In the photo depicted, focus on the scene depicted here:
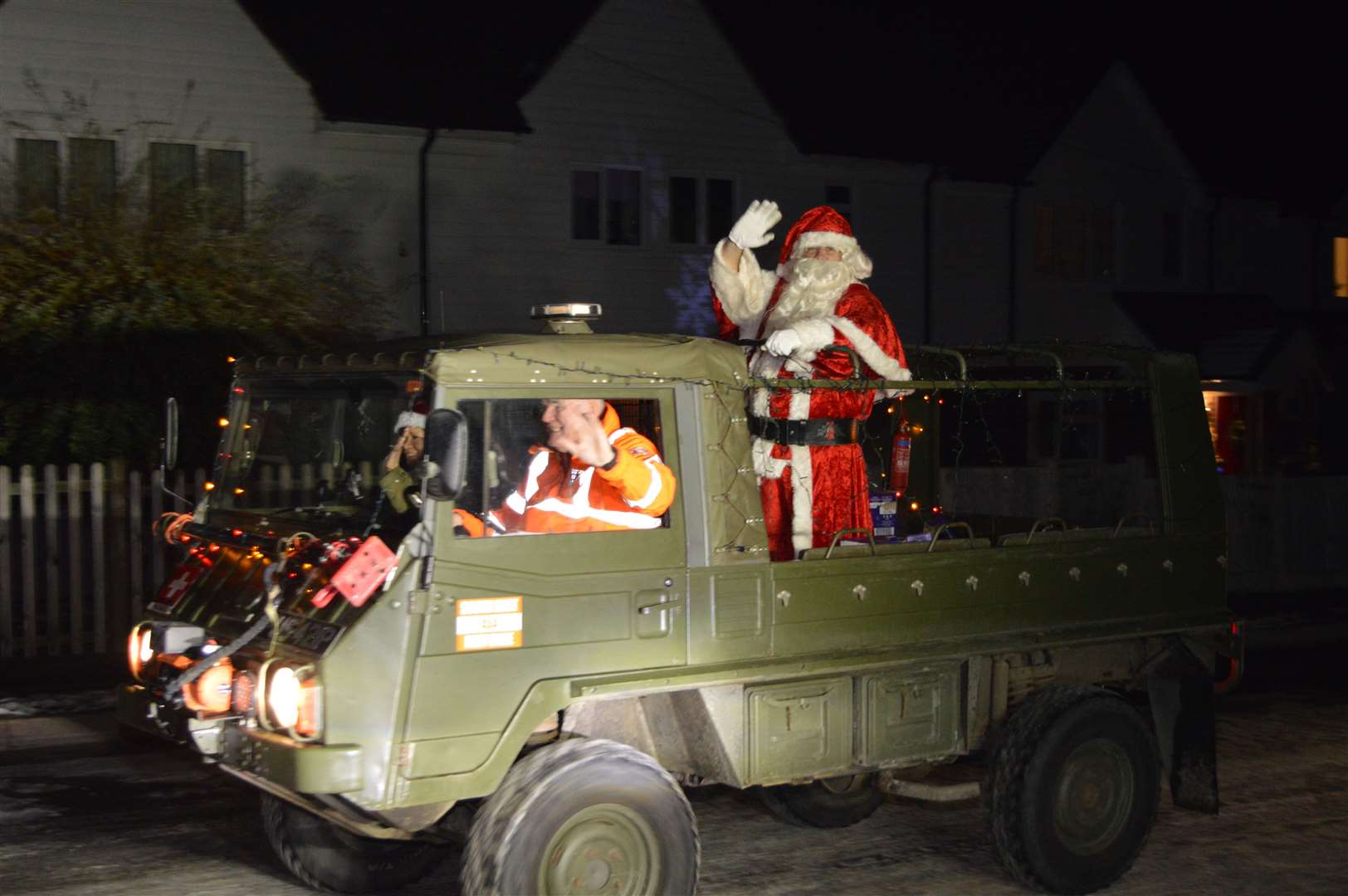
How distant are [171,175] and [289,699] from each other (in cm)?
1466

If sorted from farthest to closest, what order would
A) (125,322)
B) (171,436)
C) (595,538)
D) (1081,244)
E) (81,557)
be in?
1. (1081,244)
2. (125,322)
3. (81,557)
4. (171,436)
5. (595,538)

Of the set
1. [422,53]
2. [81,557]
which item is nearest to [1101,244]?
[422,53]

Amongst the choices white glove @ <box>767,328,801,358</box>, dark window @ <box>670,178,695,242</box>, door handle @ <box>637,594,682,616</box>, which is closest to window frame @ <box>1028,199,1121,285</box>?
dark window @ <box>670,178,695,242</box>

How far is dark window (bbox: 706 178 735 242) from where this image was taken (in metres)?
22.9

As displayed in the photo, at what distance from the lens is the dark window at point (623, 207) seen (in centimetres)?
2212

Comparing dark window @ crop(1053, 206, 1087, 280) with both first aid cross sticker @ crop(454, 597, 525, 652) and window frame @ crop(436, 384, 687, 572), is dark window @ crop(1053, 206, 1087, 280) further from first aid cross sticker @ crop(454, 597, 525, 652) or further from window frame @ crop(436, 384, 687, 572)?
first aid cross sticker @ crop(454, 597, 525, 652)

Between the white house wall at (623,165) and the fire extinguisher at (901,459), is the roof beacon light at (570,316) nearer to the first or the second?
the fire extinguisher at (901,459)

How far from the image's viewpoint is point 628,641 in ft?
17.3

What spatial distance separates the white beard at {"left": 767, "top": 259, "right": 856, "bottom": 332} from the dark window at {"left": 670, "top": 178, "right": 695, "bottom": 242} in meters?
15.6

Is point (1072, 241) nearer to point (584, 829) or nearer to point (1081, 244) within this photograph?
point (1081, 244)

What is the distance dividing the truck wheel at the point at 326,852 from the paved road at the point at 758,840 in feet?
0.69

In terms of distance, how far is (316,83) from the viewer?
20047mm

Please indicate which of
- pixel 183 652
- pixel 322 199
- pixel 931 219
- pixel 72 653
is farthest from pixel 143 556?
pixel 931 219

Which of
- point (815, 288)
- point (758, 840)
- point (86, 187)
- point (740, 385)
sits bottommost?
point (758, 840)
